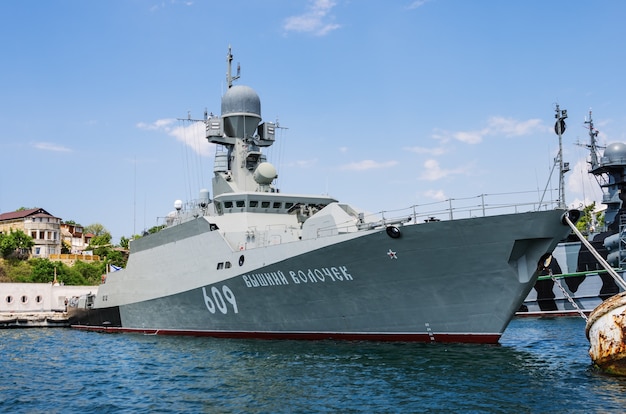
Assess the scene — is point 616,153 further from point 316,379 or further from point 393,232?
point 316,379

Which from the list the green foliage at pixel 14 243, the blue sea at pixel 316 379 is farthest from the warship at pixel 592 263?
the green foliage at pixel 14 243

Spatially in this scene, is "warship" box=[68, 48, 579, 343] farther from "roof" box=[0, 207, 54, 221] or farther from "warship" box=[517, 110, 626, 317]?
"roof" box=[0, 207, 54, 221]

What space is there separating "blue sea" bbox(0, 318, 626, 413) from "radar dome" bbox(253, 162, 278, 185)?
698cm

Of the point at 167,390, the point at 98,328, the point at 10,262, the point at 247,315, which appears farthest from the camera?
the point at 10,262

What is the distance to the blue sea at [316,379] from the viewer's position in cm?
1046

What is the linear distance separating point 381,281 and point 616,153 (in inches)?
1127

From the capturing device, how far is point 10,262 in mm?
59250

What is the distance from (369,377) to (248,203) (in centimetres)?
1064

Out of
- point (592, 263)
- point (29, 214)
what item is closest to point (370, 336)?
point (592, 263)

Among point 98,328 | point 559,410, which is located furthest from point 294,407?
point 98,328

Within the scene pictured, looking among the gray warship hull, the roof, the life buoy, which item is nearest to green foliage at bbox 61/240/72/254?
the roof

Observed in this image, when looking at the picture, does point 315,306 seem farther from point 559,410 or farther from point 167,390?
point 559,410

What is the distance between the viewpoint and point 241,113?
25.2m

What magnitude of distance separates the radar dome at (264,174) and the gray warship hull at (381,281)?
129 inches
